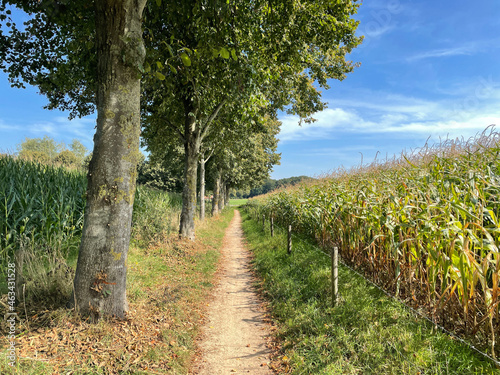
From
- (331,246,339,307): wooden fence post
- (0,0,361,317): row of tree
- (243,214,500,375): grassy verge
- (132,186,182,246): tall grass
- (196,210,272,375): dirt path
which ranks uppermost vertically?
(0,0,361,317): row of tree

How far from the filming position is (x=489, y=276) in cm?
360

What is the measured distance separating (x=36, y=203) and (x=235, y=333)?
19.9 feet

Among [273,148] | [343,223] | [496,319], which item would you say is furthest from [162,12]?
[273,148]

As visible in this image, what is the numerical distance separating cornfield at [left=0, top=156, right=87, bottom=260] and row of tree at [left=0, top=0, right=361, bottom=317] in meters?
1.71

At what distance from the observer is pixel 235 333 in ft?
15.4

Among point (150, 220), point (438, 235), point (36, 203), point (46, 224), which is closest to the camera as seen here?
point (438, 235)

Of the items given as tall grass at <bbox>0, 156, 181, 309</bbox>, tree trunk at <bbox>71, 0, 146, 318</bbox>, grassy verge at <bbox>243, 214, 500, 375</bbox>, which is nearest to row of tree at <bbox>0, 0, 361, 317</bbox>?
tree trunk at <bbox>71, 0, 146, 318</bbox>

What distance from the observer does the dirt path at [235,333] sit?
378cm

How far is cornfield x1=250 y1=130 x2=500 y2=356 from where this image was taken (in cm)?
311

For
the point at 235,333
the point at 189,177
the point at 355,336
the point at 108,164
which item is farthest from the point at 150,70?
the point at 355,336

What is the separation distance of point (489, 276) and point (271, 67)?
7.12 meters

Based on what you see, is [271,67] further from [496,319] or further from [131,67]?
[496,319]

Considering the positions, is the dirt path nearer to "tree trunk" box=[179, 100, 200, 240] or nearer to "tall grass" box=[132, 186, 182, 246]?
"tree trunk" box=[179, 100, 200, 240]

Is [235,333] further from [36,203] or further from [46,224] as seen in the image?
[36,203]
